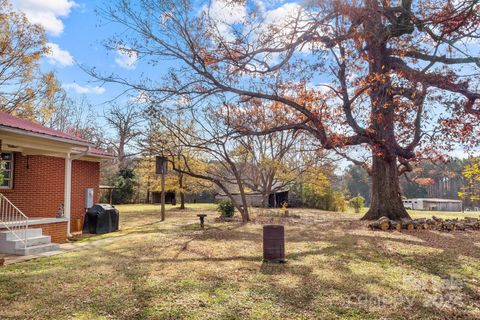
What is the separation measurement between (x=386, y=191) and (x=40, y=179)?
42.8ft

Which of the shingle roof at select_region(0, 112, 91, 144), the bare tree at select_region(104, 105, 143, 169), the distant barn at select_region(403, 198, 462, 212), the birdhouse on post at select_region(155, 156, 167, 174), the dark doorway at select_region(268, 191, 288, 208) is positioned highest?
the bare tree at select_region(104, 105, 143, 169)

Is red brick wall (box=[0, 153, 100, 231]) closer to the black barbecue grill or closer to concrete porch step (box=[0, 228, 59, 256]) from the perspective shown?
the black barbecue grill

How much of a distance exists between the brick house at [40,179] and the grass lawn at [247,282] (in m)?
1.95

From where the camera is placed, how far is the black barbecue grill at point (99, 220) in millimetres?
11875

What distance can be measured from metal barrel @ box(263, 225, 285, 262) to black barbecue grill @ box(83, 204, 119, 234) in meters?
7.51

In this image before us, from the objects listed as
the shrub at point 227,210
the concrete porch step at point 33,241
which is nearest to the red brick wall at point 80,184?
the concrete porch step at point 33,241

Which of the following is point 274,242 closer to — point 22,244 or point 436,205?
point 22,244

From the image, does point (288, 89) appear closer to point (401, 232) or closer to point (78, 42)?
point (401, 232)

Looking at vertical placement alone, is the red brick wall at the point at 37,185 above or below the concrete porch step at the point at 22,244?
above

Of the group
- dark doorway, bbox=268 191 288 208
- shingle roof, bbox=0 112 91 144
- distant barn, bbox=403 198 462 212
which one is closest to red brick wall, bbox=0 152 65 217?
shingle roof, bbox=0 112 91 144

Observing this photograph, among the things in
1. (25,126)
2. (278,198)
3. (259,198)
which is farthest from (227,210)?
(278,198)

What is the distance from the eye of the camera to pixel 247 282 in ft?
17.6

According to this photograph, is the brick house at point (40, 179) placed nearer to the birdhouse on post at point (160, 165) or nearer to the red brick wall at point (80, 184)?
the red brick wall at point (80, 184)

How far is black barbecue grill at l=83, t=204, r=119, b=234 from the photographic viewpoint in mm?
11875
